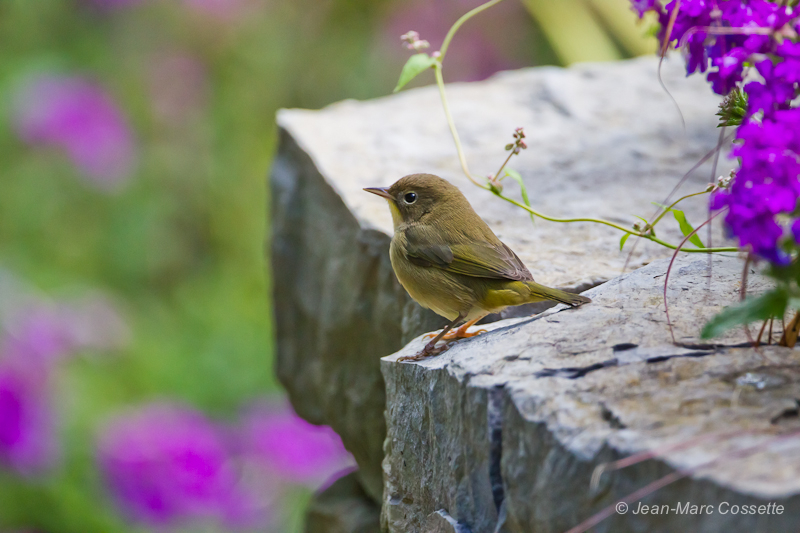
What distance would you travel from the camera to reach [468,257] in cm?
251

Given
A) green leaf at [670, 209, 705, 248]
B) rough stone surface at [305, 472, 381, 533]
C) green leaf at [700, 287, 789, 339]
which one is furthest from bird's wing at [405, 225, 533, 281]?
rough stone surface at [305, 472, 381, 533]

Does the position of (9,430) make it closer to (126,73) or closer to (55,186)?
(55,186)

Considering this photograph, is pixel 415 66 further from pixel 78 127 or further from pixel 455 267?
pixel 78 127

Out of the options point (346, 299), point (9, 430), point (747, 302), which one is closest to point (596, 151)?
point (346, 299)

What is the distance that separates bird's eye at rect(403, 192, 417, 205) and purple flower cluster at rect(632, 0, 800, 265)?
1.07 metres

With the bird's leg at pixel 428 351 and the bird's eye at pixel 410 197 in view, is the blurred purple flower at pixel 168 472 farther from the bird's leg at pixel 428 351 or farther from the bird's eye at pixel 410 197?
the bird's leg at pixel 428 351

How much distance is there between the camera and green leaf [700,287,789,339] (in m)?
1.45

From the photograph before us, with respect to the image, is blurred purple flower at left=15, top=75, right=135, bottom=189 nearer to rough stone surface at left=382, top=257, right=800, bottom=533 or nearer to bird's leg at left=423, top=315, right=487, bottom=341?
bird's leg at left=423, top=315, right=487, bottom=341

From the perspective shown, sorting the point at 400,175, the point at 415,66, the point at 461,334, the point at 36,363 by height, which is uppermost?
the point at 415,66

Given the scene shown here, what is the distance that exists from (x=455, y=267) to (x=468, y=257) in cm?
5

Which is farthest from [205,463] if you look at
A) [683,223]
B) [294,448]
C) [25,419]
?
[683,223]

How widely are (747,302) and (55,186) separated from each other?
536 cm

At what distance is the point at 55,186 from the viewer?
5844mm

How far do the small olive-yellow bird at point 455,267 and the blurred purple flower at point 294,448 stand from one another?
215cm
